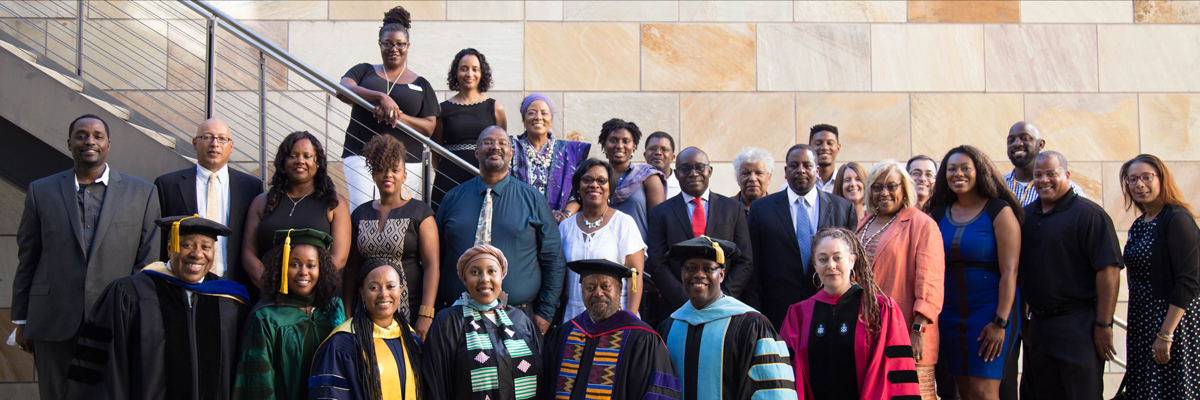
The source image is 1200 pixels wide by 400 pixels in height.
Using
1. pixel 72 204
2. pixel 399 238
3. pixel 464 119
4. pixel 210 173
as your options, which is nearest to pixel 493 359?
pixel 399 238

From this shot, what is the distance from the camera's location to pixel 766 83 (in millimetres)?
8469

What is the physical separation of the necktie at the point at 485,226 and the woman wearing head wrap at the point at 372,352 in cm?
80

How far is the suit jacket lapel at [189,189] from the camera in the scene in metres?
Answer: 4.77

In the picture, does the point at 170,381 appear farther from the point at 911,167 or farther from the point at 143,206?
the point at 911,167

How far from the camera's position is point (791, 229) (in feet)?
17.6

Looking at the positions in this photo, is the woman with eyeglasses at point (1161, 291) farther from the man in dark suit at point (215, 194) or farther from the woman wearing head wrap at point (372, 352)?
the man in dark suit at point (215, 194)

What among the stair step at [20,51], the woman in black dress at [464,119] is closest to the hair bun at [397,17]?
the woman in black dress at [464,119]

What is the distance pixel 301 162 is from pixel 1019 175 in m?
5.22

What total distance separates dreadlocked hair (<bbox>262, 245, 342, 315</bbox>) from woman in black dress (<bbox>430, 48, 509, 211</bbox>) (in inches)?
74.3

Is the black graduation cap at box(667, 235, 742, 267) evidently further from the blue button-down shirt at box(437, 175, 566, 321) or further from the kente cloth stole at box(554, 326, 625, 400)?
the blue button-down shirt at box(437, 175, 566, 321)

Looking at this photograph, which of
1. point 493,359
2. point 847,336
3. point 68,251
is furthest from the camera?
point 68,251

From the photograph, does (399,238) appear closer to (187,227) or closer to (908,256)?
(187,227)

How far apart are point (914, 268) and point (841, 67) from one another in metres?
4.17

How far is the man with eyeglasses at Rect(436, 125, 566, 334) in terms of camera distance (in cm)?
485
